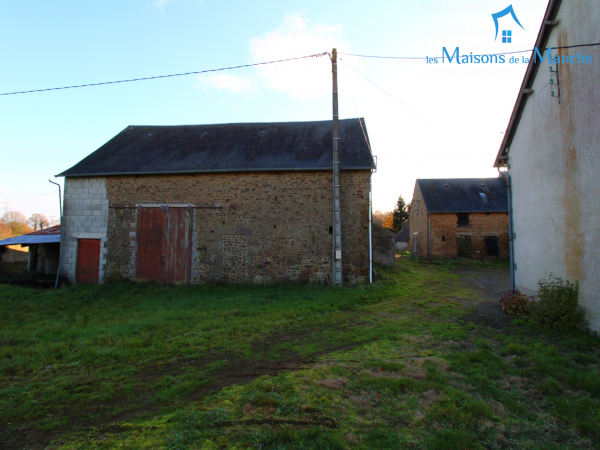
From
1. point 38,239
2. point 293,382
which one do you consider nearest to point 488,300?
point 293,382

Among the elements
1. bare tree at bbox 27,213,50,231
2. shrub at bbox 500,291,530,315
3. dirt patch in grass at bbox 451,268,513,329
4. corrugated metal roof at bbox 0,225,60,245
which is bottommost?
dirt patch in grass at bbox 451,268,513,329

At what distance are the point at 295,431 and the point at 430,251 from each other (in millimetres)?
23720

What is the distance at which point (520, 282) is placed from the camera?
8.68m

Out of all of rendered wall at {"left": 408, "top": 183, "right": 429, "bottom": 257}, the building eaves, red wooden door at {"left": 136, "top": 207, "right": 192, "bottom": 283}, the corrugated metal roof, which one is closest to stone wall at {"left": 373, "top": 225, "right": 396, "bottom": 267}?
the building eaves

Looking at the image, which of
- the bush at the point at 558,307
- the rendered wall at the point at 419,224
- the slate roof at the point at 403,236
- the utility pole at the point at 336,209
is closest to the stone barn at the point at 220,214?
the utility pole at the point at 336,209

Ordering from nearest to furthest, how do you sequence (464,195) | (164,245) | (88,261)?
(164,245)
(88,261)
(464,195)

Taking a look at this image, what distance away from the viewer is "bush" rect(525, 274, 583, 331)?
6.23 meters

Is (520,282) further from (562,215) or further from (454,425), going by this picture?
(454,425)

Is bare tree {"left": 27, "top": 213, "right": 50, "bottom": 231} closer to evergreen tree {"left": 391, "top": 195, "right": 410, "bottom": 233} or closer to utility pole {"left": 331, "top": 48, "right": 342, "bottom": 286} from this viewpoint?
evergreen tree {"left": 391, "top": 195, "right": 410, "bottom": 233}

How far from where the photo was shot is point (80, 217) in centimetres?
1374

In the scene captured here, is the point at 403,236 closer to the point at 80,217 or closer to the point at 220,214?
the point at 220,214

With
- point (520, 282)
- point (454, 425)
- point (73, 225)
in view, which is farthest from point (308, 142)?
point (454, 425)

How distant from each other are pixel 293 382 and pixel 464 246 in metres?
23.3

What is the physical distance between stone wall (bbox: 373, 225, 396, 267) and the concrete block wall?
496 inches
